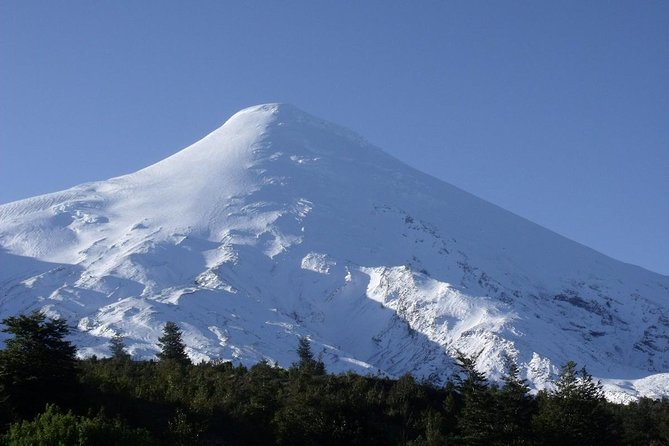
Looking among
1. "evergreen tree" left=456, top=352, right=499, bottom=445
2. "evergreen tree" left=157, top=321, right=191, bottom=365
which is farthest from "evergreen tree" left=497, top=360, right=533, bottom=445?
"evergreen tree" left=157, top=321, right=191, bottom=365

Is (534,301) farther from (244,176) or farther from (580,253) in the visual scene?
(244,176)

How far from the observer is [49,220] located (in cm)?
13888

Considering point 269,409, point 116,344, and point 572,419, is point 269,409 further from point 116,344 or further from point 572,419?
point 116,344

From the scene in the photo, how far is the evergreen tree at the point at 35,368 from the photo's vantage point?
112 feet

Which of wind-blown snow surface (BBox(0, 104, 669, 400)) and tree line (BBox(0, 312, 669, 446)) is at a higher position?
wind-blown snow surface (BBox(0, 104, 669, 400))

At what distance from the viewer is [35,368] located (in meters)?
34.8

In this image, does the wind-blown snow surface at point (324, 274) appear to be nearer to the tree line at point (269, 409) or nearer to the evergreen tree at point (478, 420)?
the tree line at point (269, 409)

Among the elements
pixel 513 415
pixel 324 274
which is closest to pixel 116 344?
pixel 324 274

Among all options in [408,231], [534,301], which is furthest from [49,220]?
[534,301]

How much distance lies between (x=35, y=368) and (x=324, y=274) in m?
87.6

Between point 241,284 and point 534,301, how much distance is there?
43.3 m

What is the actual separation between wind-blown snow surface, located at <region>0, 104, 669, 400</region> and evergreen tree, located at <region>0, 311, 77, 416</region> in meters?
53.0

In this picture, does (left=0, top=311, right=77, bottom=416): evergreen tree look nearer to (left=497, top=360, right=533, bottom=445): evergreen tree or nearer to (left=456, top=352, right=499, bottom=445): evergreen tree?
(left=456, top=352, right=499, bottom=445): evergreen tree

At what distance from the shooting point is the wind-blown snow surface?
335ft
